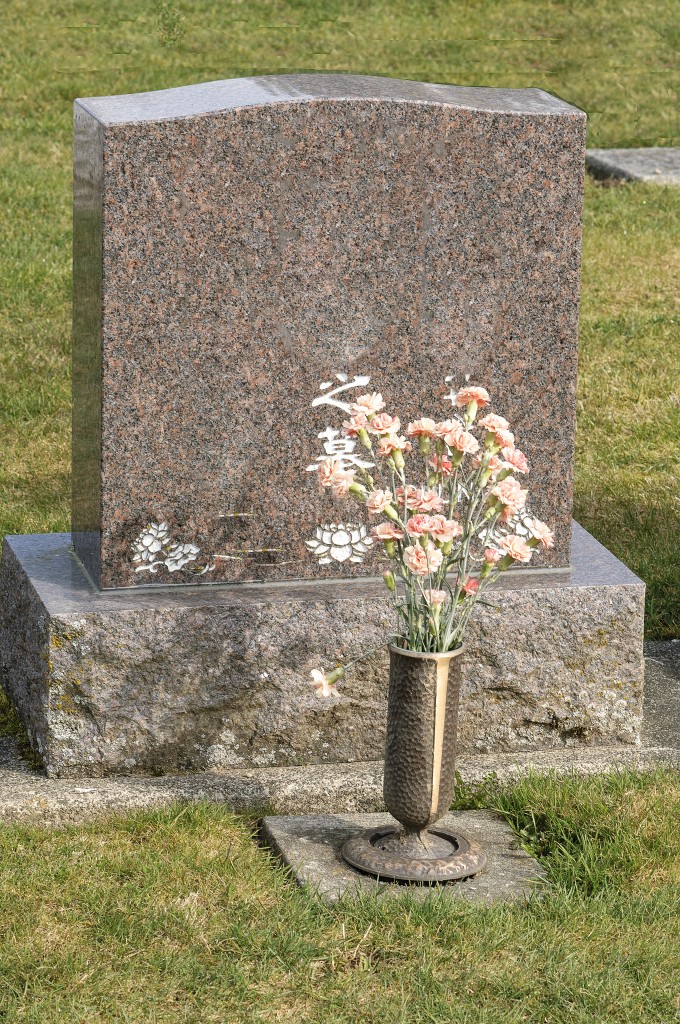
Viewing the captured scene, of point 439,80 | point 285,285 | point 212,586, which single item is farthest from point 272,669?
point 439,80

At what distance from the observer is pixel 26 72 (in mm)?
11234

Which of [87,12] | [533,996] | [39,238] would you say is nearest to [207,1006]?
[533,996]

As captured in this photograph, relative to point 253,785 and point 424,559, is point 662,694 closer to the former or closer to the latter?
point 253,785

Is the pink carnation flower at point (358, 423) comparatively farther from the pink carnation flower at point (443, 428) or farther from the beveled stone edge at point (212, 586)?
A: the beveled stone edge at point (212, 586)

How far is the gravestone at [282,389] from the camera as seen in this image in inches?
143

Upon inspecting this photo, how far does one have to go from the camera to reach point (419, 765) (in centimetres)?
332

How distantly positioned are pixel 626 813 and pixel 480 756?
52 cm

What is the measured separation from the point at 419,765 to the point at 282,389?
3.37ft

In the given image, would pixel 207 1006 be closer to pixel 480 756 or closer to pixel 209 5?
pixel 480 756

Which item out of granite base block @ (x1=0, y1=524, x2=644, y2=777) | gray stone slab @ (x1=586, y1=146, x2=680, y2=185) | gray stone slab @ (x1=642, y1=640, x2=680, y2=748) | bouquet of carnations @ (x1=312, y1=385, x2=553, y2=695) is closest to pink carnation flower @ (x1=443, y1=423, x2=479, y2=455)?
bouquet of carnations @ (x1=312, y1=385, x2=553, y2=695)

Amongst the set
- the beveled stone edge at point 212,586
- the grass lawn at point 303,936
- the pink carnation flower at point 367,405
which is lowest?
the grass lawn at point 303,936

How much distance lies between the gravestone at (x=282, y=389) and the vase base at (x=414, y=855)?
0.44m

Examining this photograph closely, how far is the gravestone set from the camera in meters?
3.63

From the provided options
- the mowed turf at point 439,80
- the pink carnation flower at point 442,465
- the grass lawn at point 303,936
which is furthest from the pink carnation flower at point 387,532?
the mowed turf at point 439,80
